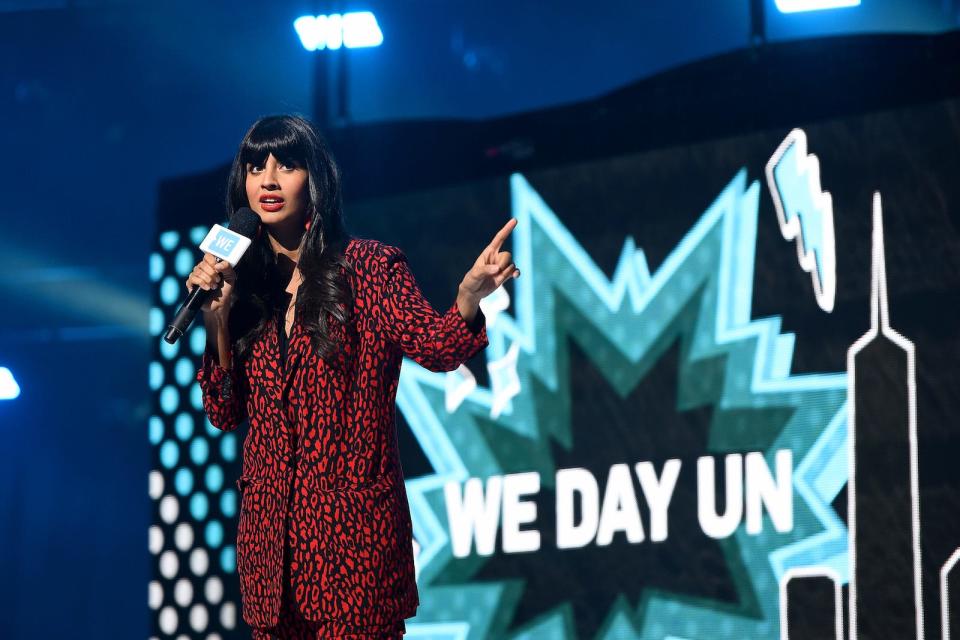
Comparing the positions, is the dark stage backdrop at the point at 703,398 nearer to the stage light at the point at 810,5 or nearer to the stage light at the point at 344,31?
the stage light at the point at 810,5

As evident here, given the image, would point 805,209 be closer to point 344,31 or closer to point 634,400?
point 634,400

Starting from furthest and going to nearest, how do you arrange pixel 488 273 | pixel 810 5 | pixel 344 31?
pixel 344 31 → pixel 810 5 → pixel 488 273

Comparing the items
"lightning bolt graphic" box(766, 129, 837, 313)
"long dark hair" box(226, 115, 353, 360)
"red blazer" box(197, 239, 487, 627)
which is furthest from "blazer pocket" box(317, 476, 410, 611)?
"lightning bolt graphic" box(766, 129, 837, 313)

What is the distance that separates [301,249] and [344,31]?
307cm

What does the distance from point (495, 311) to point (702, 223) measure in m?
0.74

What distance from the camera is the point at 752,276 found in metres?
3.56

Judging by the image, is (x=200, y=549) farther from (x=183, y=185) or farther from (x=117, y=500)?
(x=117, y=500)

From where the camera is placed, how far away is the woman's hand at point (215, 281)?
4.90ft

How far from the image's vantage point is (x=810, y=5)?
3.80 metres

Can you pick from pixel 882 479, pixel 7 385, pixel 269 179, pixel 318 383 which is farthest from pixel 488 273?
pixel 7 385

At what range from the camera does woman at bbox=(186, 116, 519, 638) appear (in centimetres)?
145

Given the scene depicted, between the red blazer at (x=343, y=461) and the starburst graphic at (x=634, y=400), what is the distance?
2.11 metres

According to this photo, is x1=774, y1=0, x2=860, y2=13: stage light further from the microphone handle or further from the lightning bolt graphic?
the microphone handle

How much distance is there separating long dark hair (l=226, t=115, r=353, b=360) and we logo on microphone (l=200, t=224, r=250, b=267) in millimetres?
69
